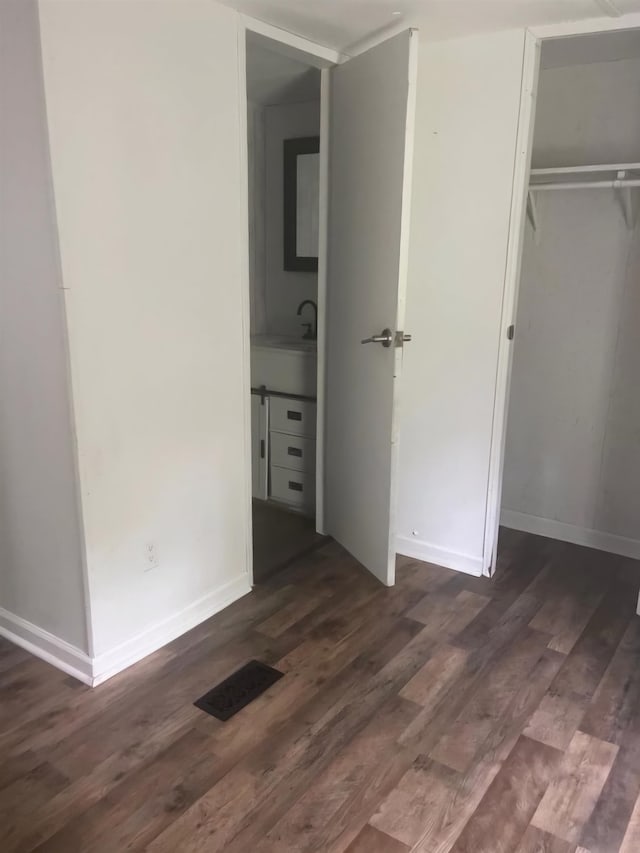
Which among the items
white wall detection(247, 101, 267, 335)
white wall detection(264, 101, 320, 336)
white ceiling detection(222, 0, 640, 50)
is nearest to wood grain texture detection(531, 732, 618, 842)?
white ceiling detection(222, 0, 640, 50)

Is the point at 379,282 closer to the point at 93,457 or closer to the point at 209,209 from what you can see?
the point at 209,209

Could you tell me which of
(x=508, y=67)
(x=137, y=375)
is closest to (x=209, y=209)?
Result: (x=137, y=375)

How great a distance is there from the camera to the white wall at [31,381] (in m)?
1.86

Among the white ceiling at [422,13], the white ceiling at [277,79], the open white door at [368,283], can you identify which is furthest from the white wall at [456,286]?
the white ceiling at [277,79]

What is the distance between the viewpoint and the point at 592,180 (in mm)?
3053

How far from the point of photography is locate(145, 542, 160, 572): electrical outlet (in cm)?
235

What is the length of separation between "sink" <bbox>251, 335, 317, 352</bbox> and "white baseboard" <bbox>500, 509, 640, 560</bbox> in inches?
53.5

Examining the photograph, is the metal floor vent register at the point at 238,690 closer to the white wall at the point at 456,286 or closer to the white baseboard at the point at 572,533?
the white wall at the point at 456,286

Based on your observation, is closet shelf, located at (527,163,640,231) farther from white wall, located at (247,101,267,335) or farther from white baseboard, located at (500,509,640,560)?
white wall, located at (247,101,267,335)

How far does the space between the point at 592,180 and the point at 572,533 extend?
1.67 meters

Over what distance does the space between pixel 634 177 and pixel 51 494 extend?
2.70 m

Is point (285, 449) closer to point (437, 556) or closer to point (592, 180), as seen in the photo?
point (437, 556)

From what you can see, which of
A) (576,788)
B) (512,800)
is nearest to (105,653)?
(512,800)

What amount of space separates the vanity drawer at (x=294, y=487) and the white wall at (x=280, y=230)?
3.02 feet
